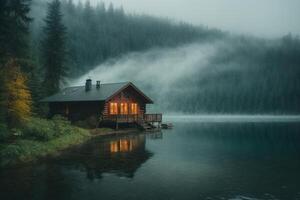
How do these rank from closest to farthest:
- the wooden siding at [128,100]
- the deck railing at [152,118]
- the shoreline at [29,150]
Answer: the shoreline at [29,150] < the wooden siding at [128,100] < the deck railing at [152,118]

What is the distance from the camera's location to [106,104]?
154 ft

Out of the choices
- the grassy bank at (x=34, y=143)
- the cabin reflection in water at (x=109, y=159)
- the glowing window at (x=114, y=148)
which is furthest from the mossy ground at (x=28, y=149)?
→ the glowing window at (x=114, y=148)

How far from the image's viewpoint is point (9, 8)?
32.9m

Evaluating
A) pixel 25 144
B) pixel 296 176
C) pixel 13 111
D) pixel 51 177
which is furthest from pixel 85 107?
pixel 296 176

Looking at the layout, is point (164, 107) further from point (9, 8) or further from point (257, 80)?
point (9, 8)

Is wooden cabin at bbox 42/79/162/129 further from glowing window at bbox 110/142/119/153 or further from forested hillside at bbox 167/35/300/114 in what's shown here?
forested hillside at bbox 167/35/300/114

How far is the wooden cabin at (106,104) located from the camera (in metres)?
A: 46.8

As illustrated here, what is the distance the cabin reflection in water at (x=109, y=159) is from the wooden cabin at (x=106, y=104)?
17.1 m

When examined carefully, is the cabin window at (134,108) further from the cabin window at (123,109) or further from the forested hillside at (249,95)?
the forested hillside at (249,95)

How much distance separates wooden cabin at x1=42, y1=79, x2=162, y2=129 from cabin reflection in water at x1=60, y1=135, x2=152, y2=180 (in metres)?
17.1

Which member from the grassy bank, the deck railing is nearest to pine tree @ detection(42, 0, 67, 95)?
the deck railing

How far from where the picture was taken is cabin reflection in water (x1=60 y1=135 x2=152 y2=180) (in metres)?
18.7

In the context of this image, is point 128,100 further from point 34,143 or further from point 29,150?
point 29,150

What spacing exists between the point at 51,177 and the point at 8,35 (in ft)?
67.5
